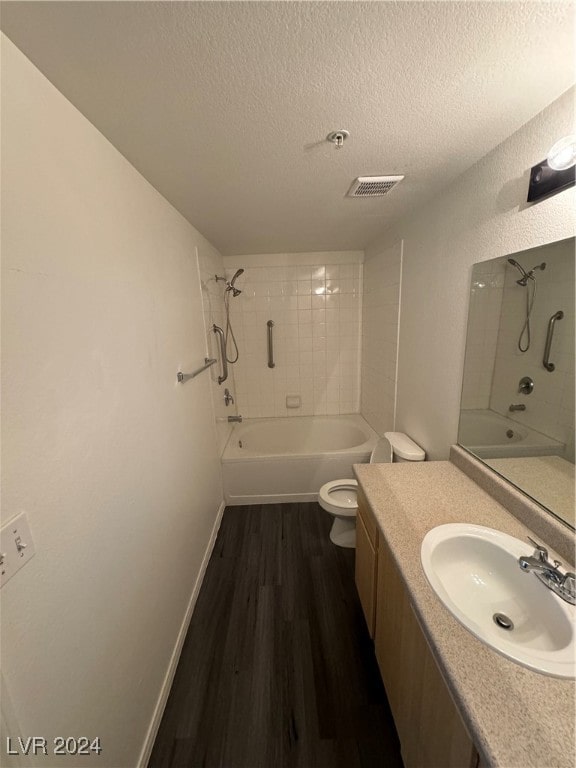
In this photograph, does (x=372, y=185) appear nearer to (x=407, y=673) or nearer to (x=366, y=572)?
(x=366, y=572)

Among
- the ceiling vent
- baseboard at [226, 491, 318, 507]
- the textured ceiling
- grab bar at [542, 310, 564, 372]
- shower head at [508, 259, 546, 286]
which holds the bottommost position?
baseboard at [226, 491, 318, 507]

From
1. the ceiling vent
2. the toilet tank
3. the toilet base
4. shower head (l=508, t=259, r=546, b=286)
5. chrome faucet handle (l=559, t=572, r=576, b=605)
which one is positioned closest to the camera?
chrome faucet handle (l=559, t=572, r=576, b=605)

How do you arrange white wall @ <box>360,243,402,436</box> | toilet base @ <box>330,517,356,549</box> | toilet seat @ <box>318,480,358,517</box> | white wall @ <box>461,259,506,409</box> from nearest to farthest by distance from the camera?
white wall @ <box>461,259,506,409</box> < toilet seat @ <box>318,480,358,517</box> < toilet base @ <box>330,517,356,549</box> < white wall @ <box>360,243,402,436</box>

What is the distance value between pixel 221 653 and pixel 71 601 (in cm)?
104

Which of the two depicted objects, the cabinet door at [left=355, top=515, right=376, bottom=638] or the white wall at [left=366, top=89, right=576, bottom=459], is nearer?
the white wall at [left=366, top=89, right=576, bottom=459]

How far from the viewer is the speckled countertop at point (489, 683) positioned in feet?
1.68

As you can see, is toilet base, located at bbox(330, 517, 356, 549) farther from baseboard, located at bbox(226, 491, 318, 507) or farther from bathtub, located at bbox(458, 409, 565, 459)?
bathtub, located at bbox(458, 409, 565, 459)

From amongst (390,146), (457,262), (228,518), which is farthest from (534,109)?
(228,518)

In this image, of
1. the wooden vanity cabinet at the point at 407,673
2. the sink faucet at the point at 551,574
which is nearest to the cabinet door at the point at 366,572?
the wooden vanity cabinet at the point at 407,673

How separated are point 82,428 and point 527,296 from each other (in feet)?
5.31

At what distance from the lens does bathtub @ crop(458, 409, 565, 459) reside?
1046mm

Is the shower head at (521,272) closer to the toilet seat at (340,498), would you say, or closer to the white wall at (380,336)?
the white wall at (380,336)

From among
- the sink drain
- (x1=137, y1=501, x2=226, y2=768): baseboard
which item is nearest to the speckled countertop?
the sink drain

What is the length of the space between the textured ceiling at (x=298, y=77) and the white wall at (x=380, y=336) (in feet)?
3.19
